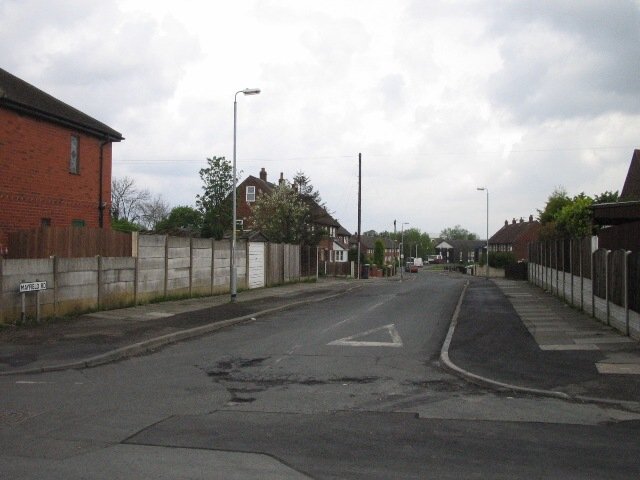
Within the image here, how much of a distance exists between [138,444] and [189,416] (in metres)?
1.20

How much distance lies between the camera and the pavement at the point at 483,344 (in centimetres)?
959

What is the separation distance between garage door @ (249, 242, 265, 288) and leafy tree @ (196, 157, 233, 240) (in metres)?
15.7

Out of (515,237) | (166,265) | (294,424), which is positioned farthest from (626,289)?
(515,237)

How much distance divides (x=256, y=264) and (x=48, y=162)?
1163 centimetres

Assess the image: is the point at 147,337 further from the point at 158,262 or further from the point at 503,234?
the point at 503,234

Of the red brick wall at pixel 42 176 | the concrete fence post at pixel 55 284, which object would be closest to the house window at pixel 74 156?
the red brick wall at pixel 42 176

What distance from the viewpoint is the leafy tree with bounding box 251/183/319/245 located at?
153 feet

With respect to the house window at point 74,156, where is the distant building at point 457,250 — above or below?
below

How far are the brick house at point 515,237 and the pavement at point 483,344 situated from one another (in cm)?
7699

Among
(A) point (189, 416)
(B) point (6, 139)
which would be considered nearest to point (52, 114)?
(B) point (6, 139)

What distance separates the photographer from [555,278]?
27062mm


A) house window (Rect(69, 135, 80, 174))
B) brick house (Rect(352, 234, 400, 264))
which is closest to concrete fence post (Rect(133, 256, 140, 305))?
house window (Rect(69, 135, 80, 174))

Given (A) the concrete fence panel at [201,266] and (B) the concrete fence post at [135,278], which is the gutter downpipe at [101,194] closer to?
(A) the concrete fence panel at [201,266]

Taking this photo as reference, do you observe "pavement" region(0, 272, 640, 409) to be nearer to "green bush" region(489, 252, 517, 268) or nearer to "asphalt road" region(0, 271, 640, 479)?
"asphalt road" region(0, 271, 640, 479)
